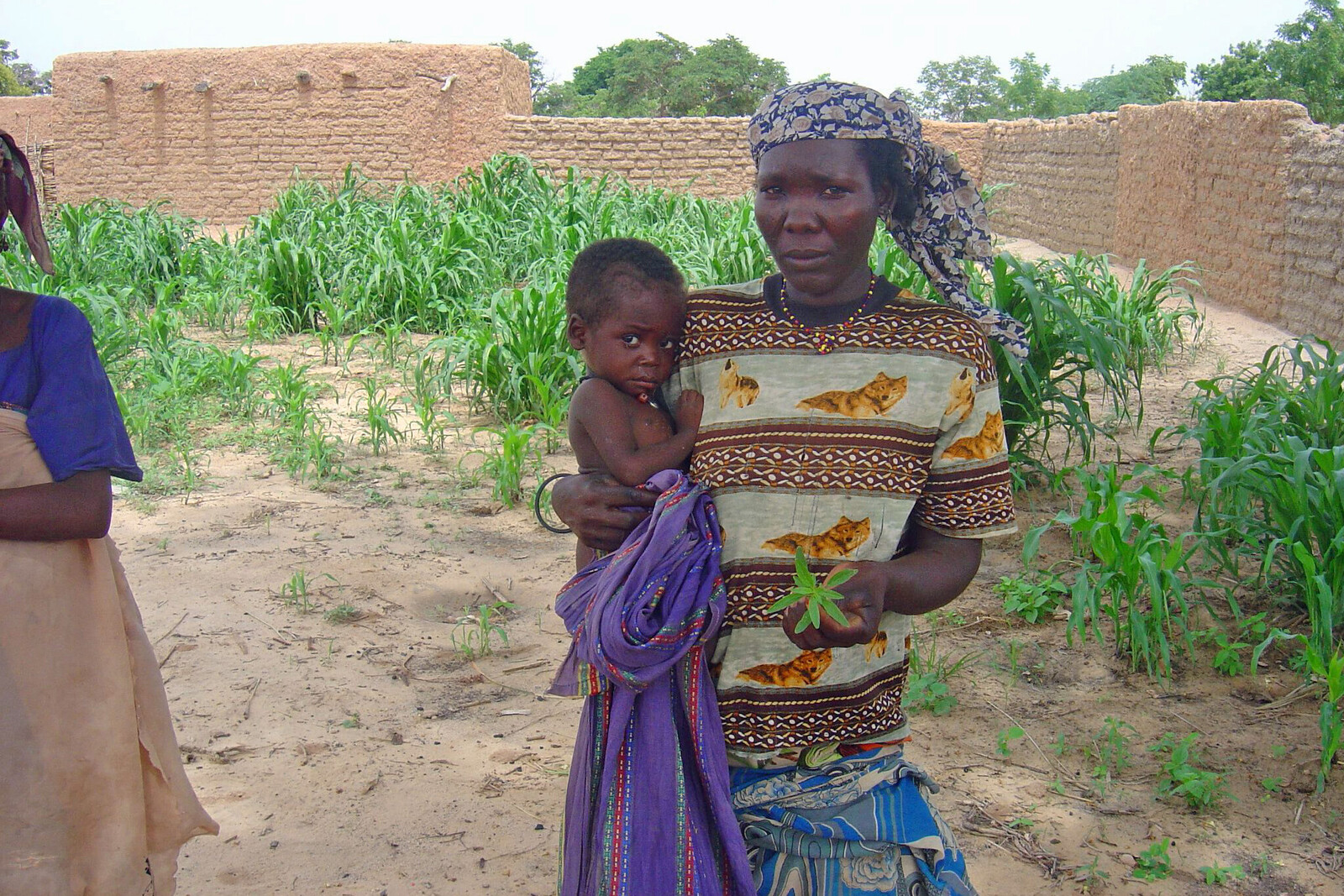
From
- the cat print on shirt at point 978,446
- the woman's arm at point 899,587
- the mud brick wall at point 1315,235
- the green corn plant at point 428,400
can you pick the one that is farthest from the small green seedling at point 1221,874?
the mud brick wall at point 1315,235

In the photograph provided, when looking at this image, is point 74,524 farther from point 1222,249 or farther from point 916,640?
point 1222,249

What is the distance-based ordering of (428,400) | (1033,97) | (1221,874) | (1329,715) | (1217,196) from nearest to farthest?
(1221,874) < (1329,715) < (428,400) < (1217,196) < (1033,97)

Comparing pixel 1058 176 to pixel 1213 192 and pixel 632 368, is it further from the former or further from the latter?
pixel 632 368

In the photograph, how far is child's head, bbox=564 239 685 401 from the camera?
1.60 m

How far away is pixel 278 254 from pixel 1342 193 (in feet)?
22.4

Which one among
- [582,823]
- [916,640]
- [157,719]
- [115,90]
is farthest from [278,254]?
[115,90]

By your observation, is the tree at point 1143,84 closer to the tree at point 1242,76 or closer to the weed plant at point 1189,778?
the tree at point 1242,76

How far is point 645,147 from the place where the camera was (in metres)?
13.8

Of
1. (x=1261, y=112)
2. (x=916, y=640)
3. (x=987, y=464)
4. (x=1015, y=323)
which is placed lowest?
(x=916, y=640)

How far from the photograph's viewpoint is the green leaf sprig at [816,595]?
129cm

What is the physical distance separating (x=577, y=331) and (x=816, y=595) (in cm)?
62

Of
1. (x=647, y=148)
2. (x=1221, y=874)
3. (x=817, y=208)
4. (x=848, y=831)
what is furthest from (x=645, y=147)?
(x=848, y=831)

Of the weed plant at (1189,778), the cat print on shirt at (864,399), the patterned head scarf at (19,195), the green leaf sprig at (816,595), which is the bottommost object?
the weed plant at (1189,778)

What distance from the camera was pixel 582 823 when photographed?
5.13 ft
